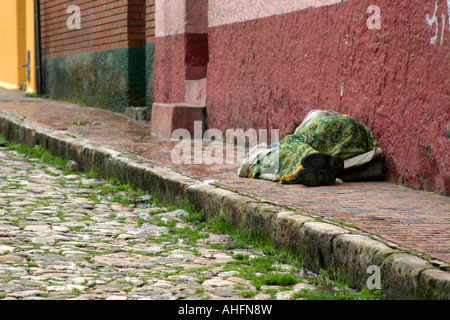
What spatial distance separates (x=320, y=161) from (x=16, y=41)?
15059mm

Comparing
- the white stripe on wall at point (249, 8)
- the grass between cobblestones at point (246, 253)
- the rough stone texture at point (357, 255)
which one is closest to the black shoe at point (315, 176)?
the grass between cobblestones at point (246, 253)

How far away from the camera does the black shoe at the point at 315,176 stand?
4441mm

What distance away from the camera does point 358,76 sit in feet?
16.7

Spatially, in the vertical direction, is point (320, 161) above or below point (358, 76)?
below

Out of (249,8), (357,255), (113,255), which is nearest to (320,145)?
(113,255)

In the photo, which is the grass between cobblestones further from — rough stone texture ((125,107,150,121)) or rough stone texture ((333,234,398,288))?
rough stone texture ((125,107,150,121))

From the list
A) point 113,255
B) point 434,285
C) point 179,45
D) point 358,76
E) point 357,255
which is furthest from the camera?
point 179,45

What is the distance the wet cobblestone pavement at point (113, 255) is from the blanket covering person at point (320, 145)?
779mm

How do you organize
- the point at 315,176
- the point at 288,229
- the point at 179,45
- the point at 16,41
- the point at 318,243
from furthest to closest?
the point at 16,41
the point at 179,45
the point at 315,176
the point at 288,229
the point at 318,243

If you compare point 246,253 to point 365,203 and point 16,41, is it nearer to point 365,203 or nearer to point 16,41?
point 365,203

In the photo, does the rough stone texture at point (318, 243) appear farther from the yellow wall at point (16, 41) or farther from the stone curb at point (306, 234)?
the yellow wall at point (16, 41)

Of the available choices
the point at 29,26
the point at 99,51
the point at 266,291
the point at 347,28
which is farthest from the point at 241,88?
the point at 29,26

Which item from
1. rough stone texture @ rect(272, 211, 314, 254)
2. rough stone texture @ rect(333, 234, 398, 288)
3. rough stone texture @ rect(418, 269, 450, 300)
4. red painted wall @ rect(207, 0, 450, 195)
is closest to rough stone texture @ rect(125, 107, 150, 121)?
red painted wall @ rect(207, 0, 450, 195)

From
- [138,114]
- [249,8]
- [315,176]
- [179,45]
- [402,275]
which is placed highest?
[249,8]
